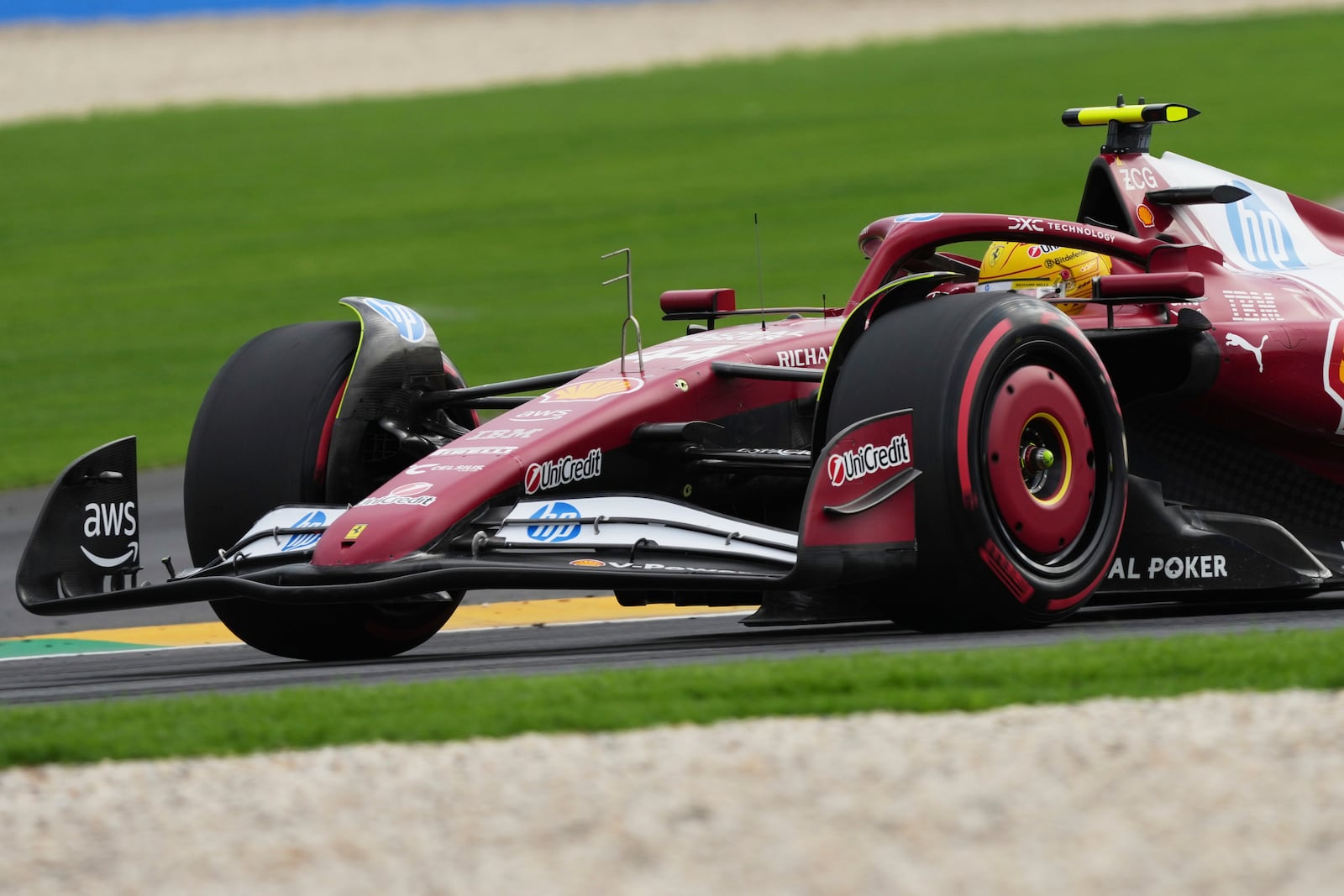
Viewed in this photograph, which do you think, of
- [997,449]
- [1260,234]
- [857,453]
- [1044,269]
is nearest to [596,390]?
[857,453]

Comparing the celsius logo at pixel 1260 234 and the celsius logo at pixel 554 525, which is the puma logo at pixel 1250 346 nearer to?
the celsius logo at pixel 1260 234

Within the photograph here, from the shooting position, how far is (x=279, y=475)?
24.0 feet

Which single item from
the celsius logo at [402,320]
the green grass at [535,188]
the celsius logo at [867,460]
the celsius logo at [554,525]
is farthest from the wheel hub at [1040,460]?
the green grass at [535,188]

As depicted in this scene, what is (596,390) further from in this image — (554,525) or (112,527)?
(112,527)

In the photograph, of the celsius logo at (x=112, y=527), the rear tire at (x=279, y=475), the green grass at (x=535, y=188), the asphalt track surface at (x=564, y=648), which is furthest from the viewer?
the green grass at (x=535, y=188)

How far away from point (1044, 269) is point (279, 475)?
9.65 feet

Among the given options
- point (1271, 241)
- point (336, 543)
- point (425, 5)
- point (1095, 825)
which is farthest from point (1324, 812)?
point (425, 5)

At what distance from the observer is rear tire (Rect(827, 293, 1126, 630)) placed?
621 centimetres

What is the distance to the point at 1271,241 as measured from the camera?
Answer: 8.26m

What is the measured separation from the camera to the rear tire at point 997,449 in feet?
20.4

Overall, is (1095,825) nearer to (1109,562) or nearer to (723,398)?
(1109,562)

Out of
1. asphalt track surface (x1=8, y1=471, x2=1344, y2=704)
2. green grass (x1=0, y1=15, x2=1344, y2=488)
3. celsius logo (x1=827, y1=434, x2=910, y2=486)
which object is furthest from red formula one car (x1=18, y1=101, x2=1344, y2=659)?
green grass (x1=0, y1=15, x2=1344, y2=488)

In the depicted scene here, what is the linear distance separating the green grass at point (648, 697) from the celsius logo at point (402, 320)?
2.36 meters

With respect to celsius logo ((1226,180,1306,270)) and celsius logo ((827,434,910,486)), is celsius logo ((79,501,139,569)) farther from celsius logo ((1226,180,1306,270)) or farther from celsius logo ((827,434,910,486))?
celsius logo ((1226,180,1306,270))
